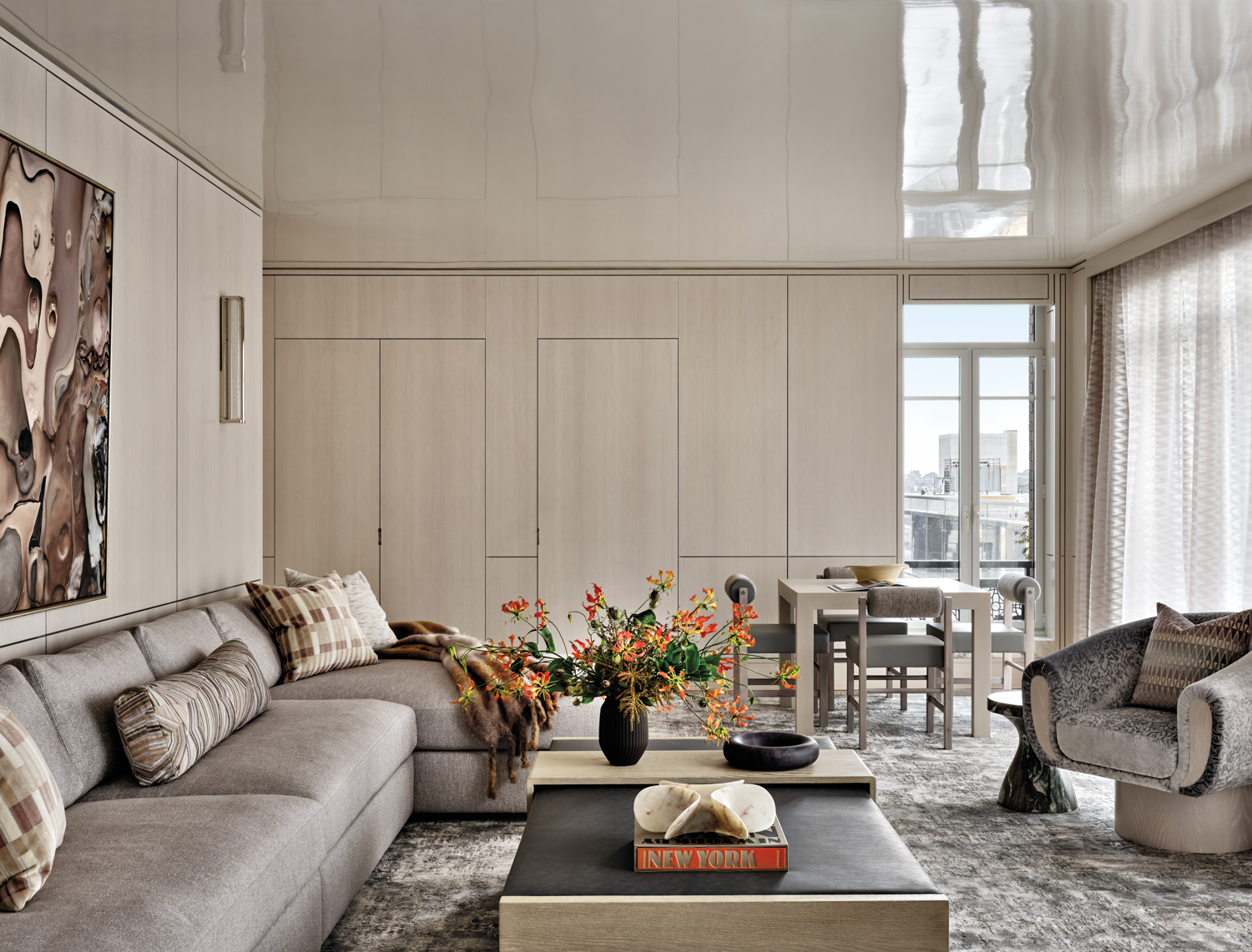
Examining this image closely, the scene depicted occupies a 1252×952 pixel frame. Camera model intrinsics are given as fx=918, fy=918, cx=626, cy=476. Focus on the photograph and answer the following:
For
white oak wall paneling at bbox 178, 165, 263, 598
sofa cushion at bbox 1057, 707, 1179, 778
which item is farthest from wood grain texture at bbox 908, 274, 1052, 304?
white oak wall paneling at bbox 178, 165, 263, 598

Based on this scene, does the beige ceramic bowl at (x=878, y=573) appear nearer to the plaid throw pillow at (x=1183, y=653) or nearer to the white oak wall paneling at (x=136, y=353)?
the plaid throw pillow at (x=1183, y=653)

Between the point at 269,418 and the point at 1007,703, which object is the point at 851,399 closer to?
the point at 1007,703

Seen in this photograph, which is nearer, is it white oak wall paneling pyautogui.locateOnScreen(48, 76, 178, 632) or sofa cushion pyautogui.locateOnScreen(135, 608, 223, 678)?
sofa cushion pyautogui.locateOnScreen(135, 608, 223, 678)

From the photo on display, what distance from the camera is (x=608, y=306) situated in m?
6.29

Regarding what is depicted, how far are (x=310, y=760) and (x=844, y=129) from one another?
3115 mm

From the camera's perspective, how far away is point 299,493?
6.29 meters

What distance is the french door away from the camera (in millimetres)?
6461

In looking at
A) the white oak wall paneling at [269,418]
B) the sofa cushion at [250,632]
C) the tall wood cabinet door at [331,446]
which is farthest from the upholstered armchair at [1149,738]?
the white oak wall paneling at [269,418]

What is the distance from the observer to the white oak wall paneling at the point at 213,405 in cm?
400

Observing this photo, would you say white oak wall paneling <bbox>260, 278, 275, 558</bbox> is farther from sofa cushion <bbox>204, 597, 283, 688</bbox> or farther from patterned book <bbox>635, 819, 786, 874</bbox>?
patterned book <bbox>635, 819, 786, 874</bbox>

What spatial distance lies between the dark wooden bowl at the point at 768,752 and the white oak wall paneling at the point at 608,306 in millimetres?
3861

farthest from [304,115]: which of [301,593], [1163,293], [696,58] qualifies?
[1163,293]

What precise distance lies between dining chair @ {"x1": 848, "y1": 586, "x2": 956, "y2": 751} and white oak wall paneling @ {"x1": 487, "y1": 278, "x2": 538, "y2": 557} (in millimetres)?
2500

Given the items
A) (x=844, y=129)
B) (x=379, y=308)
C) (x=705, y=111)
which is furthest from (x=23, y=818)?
(x=379, y=308)
